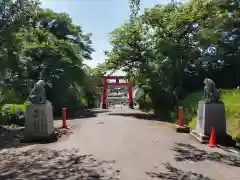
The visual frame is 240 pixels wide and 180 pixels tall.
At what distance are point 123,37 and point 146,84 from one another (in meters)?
4.54

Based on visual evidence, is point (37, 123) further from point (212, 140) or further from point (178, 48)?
point (178, 48)

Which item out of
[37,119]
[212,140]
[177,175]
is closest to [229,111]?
[212,140]

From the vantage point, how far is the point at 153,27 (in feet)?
91.1

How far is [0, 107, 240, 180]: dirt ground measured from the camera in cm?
779

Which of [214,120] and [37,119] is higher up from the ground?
[37,119]

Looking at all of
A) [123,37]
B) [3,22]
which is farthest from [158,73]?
[3,22]

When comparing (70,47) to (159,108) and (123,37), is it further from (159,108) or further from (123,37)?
(159,108)

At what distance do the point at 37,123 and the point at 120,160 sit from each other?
4.59 m

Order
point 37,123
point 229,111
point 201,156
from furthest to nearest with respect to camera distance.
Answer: point 229,111
point 37,123
point 201,156

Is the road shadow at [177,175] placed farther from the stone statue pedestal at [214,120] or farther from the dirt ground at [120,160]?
the stone statue pedestal at [214,120]

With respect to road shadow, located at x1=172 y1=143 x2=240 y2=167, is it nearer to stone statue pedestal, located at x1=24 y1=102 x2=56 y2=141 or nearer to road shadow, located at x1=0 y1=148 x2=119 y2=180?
road shadow, located at x1=0 y1=148 x2=119 y2=180

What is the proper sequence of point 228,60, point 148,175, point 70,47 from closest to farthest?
point 148,175
point 228,60
point 70,47

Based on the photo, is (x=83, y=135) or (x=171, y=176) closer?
(x=171, y=176)

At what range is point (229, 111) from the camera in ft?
54.1
